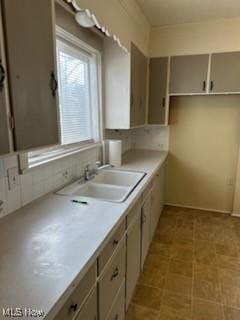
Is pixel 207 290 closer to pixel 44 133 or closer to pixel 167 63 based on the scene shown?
pixel 44 133

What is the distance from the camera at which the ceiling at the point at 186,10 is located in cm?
232

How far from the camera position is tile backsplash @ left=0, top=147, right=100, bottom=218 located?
49.8 inches

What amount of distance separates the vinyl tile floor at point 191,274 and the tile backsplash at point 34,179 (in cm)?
116

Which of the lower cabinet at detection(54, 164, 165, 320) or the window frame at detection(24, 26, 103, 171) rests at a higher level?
the window frame at detection(24, 26, 103, 171)

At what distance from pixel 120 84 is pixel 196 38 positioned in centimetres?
130

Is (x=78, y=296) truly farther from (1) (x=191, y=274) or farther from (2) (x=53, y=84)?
(1) (x=191, y=274)

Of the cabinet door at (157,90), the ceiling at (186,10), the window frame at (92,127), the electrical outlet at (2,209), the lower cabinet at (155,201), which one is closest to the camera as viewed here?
→ the electrical outlet at (2,209)

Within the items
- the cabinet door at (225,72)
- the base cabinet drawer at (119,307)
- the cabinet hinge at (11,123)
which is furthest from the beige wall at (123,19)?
the base cabinet drawer at (119,307)

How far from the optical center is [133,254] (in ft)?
5.74

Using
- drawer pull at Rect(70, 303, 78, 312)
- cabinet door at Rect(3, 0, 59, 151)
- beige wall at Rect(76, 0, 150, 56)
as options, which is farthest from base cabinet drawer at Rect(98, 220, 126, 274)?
beige wall at Rect(76, 0, 150, 56)

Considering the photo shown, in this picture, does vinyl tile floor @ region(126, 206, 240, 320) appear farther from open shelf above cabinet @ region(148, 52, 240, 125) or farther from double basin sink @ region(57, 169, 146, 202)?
open shelf above cabinet @ region(148, 52, 240, 125)

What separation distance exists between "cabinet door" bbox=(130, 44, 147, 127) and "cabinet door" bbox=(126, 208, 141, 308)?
1272 mm

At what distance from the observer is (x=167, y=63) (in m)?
3.03

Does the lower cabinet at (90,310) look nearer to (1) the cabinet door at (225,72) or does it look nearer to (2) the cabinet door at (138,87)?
(2) the cabinet door at (138,87)
